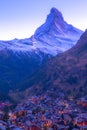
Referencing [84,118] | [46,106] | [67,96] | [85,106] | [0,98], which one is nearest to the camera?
[84,118]

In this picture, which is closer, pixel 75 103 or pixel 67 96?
pixel 75 103

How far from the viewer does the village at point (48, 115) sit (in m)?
110

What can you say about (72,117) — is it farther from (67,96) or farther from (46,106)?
→ (67,96)

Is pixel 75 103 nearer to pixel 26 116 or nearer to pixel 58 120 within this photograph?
pixel 26 116

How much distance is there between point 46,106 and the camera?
159500 mm

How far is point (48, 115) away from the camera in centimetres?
13525

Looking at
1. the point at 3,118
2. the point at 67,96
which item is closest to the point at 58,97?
the point at 67,96

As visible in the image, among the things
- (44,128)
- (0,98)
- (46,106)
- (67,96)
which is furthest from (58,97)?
(44,128)

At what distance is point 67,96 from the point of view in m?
177

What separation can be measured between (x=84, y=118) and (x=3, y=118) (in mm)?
24435

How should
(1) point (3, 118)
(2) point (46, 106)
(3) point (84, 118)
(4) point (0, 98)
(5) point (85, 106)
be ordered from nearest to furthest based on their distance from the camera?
(3) point (84, 118)
(1) point (3, 118)
(5) point (85, 106)
(2) point (46, 106)
(4) point (0, 98)

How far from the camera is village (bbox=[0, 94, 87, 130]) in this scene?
362 ft

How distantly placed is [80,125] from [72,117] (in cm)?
1739

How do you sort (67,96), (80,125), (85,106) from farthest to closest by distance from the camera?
(67,96) < (85,106) < (80,125)
